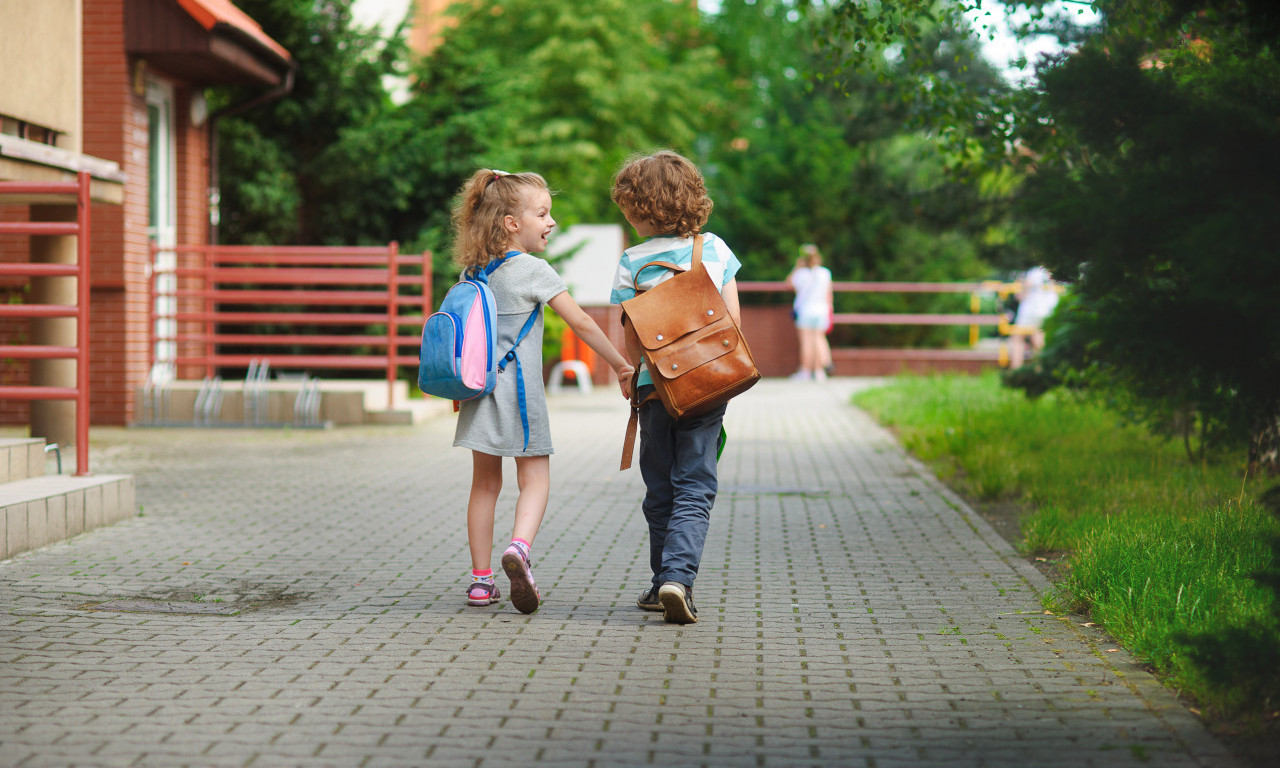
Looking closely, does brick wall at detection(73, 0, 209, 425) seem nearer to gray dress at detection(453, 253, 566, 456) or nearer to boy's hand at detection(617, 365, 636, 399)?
gray dress at detection(453, 253, 566, 456)

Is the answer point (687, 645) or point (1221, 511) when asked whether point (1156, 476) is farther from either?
point (687, 645)

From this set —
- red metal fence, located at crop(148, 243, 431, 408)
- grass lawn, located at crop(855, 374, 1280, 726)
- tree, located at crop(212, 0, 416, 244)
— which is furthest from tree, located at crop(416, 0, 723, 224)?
grass lawn, located at crop(855, 374, 1280, 726)

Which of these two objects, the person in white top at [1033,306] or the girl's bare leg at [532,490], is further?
the person in white top at [1033,306]

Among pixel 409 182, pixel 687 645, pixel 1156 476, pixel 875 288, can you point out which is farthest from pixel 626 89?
pixel 687 645

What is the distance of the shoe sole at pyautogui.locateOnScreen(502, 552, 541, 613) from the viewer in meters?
5.05

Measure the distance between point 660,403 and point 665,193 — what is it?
0.80 m

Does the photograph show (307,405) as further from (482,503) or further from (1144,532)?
(1144,532)

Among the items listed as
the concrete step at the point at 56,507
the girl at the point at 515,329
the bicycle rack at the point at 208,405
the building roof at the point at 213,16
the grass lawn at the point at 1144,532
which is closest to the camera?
the grass lawn at the point at 1144,532

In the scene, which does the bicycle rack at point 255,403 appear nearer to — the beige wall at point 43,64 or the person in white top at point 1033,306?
the beige wall at point 43,64

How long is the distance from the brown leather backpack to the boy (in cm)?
10

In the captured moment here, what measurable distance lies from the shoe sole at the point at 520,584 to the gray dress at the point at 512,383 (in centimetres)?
43

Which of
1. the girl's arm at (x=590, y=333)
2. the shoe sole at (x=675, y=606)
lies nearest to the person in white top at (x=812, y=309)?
the girl's arm at (x=590, y=333)

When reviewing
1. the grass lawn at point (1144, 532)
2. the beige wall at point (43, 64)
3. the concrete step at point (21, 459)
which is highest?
the beige wall at point (43, 64)

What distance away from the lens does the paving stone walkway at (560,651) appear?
359 centimetres
